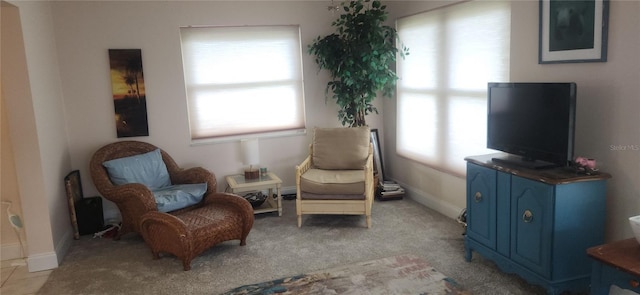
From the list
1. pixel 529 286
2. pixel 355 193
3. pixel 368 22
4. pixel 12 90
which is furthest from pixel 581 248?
pixel 12 90

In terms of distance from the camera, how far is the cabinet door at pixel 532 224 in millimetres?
2598

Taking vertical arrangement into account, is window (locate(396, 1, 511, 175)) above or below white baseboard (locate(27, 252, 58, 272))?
above

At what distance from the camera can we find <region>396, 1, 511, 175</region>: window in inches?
143

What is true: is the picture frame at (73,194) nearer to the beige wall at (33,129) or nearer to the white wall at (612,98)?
the beige wall at (33,129)

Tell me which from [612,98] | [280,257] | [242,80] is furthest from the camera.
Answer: [242,80]

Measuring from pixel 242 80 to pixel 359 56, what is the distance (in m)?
1.30

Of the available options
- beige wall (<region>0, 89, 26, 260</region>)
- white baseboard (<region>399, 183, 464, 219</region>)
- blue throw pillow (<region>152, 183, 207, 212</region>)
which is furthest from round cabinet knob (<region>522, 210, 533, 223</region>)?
beige wall (<region>0, 89, 26, 260</region>)

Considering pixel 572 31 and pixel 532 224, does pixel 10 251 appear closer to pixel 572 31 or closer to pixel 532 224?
pixel 532 224

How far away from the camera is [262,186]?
4.39 m

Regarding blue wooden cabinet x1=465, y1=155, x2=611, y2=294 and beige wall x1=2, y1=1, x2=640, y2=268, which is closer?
blue wooden cabinet x1=465, y1=155, x2=611, y2=294

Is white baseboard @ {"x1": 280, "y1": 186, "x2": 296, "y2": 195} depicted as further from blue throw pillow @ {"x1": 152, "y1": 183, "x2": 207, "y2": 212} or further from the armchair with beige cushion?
blue throw pillow @ {"x1": 152, "y1": 183, "x2": 207, "y2": 212}

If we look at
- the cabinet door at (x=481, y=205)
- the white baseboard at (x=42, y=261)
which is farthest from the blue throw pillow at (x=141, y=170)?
the cabinet door at (x=481, y=205)

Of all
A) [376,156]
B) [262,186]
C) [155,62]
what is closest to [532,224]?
[262,186]

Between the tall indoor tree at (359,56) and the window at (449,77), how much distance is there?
0.77ft
